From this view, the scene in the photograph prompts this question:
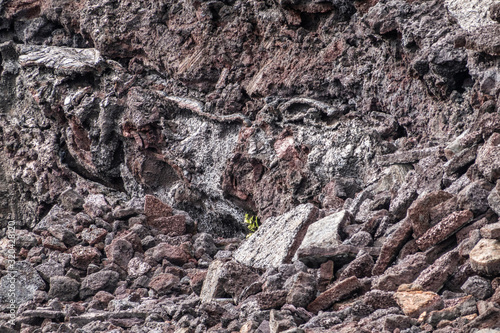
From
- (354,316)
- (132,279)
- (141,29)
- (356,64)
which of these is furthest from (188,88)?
(354,316)

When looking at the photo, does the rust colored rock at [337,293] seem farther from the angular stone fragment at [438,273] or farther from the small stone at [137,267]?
the small stone at [137,267]

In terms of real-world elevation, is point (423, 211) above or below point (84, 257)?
above

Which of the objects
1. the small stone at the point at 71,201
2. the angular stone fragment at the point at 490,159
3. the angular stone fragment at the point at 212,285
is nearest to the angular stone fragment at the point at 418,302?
the angular stone fragment at the point at 490,159

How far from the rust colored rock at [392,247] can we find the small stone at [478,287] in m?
0.95

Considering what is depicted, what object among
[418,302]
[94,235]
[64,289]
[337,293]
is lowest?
[64,289]

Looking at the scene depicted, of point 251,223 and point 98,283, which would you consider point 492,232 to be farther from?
point 251,223

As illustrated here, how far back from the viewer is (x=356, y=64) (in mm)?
8039

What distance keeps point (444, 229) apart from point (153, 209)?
466 centimetres

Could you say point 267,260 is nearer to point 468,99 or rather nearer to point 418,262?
point 418,262

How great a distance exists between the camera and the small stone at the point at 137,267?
6328 mm

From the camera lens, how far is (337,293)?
407 centimetres

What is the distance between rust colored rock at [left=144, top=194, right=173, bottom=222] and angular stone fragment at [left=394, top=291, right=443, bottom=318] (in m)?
4.87

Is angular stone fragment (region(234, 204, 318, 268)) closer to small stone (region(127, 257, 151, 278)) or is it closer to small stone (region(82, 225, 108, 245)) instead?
small stone (region(127, 257, 151, 278))

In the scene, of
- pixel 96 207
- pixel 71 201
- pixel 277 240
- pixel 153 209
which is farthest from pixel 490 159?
pixel 71 201
